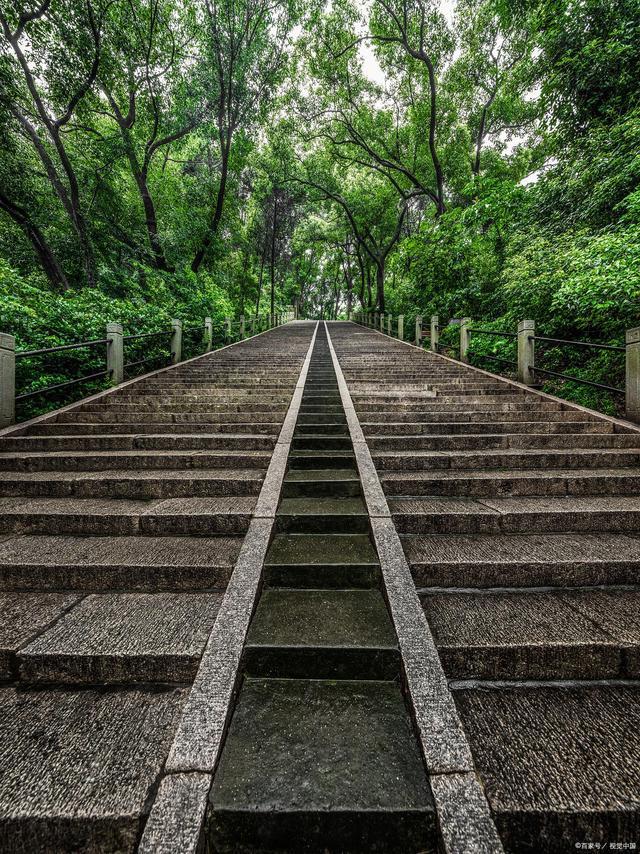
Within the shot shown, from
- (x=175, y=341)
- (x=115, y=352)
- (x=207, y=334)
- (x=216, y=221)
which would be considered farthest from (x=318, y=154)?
(x=115, y=352)

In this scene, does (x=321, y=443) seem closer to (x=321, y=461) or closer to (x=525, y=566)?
(x=321, y=461)

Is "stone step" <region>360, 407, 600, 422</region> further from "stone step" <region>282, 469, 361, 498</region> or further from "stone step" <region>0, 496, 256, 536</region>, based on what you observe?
"stone step" <region>0, 496, 256, 536</region>

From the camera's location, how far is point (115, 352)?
6.85m

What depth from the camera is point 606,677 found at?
188 cm

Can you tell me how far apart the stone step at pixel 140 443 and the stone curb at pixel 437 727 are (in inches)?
90.7

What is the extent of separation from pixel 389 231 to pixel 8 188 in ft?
68.3

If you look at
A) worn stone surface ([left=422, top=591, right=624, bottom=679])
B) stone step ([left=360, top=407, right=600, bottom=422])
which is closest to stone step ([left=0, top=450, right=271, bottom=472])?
stone step ([left=360, top=407, right=600, bottom=422])

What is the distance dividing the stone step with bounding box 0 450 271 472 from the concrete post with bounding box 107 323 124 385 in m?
3.05

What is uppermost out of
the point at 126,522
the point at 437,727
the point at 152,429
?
the point at 152,429

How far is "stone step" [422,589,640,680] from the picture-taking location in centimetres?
188

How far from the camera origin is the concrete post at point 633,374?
4.70m

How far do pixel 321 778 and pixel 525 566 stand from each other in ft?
5.93

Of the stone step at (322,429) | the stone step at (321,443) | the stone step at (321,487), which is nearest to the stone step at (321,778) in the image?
the stone step at (321,487)

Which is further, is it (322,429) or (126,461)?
(322,429)
